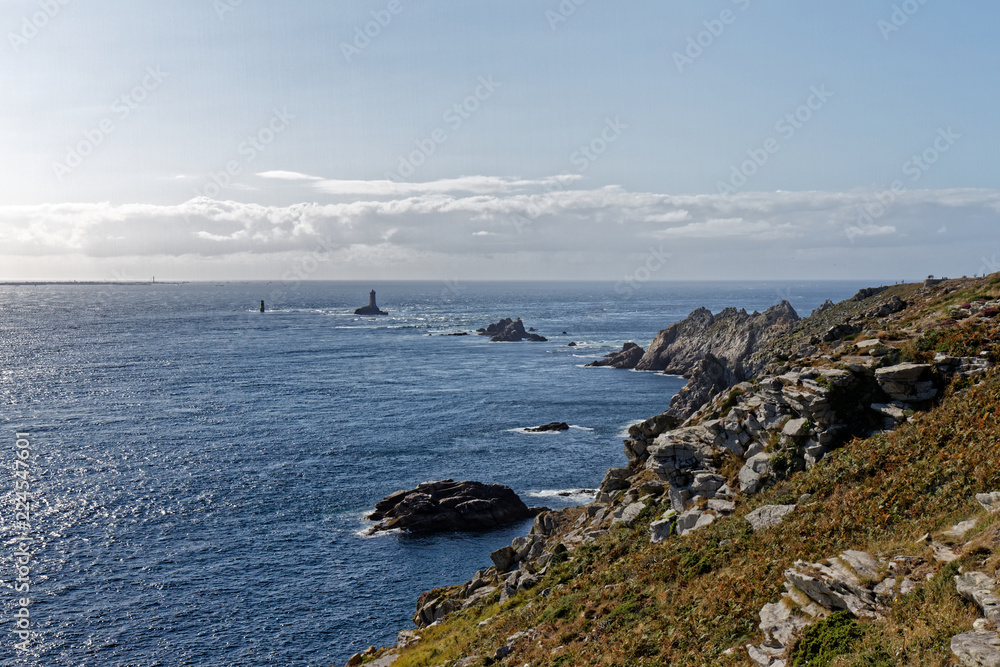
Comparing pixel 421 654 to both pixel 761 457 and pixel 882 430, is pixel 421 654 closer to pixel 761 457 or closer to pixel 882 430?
pixel 761 457

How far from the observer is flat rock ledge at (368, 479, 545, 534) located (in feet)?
204

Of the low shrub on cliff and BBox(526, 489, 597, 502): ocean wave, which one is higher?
the low shrub on cliff

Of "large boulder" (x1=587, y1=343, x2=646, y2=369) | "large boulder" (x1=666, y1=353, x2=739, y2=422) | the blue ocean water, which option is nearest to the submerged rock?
the blue ocean water

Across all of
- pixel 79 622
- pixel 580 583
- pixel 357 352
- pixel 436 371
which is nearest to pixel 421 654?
pixel 580 583

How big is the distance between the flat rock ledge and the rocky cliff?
28752 millimetres

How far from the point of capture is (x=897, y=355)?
24766 millimetres

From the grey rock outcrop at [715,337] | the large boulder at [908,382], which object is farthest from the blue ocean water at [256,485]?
the large boulder at [908,382]

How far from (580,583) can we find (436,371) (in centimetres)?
12358

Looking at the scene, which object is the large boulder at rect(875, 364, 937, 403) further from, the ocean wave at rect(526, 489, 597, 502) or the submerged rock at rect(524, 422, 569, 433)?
the submerged rock at rect(524, 422, 569, 433)

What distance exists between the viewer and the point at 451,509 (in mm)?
63438

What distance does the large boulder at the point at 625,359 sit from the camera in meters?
155

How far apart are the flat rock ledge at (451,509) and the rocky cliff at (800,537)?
28752 mm

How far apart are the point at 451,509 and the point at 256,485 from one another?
73.2 feet

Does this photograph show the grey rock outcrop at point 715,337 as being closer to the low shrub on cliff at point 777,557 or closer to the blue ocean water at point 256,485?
the blue ocean water at point 256,485
